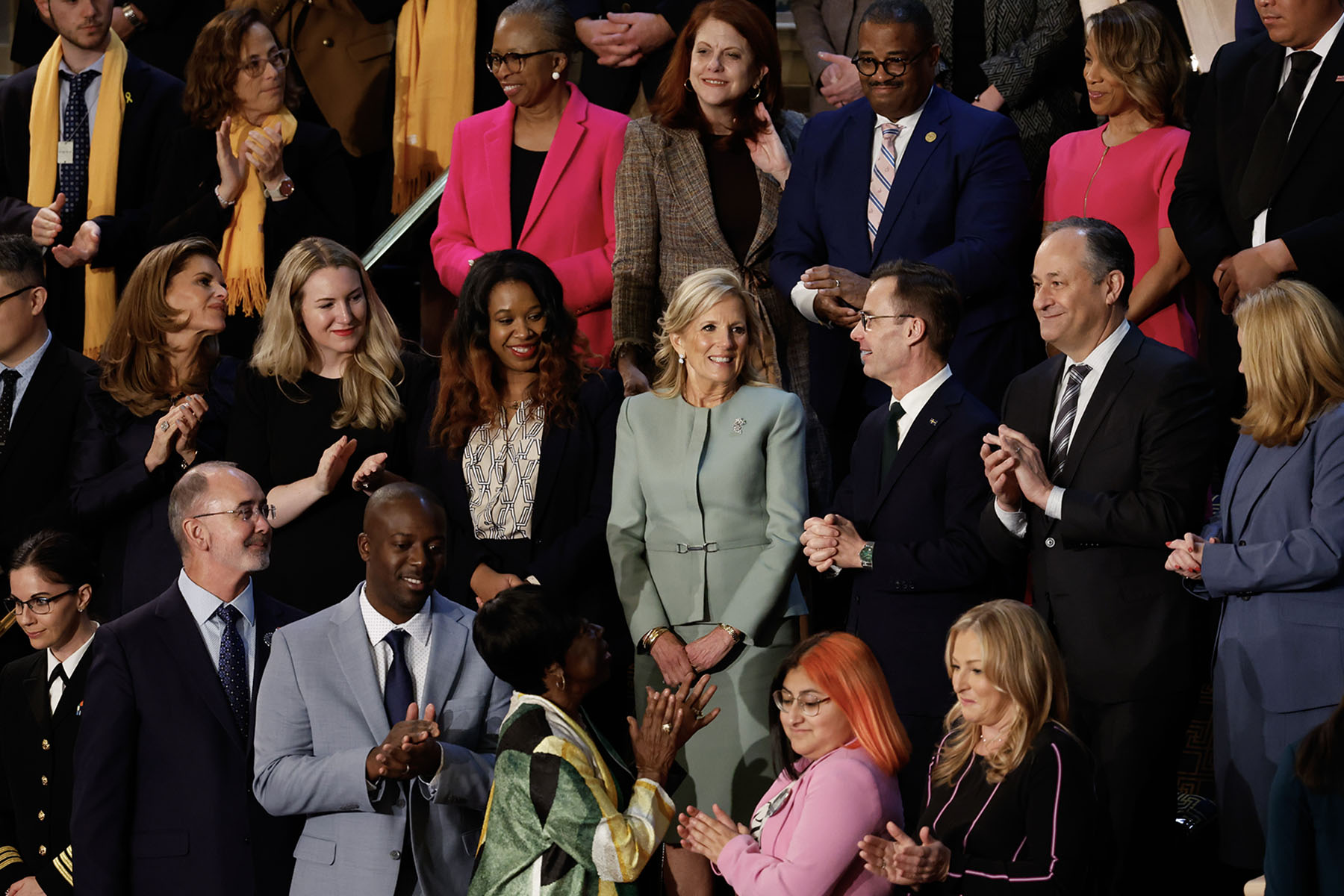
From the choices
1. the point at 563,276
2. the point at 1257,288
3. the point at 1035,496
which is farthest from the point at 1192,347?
the point at 563,276

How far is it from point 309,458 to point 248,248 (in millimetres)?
1491

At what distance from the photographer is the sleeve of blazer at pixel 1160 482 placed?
13.1 ft

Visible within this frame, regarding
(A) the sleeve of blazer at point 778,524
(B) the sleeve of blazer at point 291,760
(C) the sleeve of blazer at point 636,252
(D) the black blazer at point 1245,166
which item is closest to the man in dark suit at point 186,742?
(B) the sleeve of blazer at point 291,760

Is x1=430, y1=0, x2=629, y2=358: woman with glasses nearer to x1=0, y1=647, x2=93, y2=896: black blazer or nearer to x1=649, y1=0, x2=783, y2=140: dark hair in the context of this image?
x1=649, y1=0, x2=783, y2=140: dark hair

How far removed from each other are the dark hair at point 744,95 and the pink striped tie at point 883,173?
42 cm

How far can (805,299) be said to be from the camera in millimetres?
4992

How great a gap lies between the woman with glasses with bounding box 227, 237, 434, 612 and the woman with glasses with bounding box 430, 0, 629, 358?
63cm

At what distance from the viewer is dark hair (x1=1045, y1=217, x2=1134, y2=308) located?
4.23 meters

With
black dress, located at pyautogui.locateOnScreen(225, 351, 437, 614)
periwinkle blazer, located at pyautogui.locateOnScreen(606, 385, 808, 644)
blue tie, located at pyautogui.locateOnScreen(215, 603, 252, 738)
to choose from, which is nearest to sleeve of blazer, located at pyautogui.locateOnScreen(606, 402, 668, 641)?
periwinkle blazer, located at pyautogui.locateOnScreen(606, 385, 808, 644)

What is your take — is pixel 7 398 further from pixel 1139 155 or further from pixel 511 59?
pixel 1139 155

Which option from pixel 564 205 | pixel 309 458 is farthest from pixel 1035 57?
pixel 309 458

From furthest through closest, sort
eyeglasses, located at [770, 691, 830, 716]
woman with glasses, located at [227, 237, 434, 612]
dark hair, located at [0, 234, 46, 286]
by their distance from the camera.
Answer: dark hair, located at [0, 234, 46, 286] → woman with glasses, located at [227, 237, 434, 612] → eyeglasses, located at [770, 691, 830, 716]

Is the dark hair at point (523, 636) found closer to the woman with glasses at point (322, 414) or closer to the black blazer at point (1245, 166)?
the woman with glasses at point (322, 414)

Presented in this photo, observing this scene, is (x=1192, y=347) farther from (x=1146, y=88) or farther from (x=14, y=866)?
(x=14, y=866)
